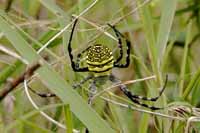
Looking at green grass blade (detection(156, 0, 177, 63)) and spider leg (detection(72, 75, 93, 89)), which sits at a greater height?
green grass blade (detection(156, 0, 177, 63))

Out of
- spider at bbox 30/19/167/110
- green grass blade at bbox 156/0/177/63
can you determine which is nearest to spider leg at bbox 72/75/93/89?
spider at bbox 30/19/167/110

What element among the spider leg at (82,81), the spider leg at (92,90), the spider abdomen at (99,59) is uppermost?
the spider abdomen at (99,59)

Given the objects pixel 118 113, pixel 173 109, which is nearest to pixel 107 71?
pixel 118 113

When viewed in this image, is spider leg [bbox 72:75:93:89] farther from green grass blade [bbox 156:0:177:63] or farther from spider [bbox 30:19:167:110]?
green grass blade [bbox 156:0:177:63]

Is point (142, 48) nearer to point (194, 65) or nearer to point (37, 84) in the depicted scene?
point (194, 65)

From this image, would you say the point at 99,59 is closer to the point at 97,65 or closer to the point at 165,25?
the point at 97,65

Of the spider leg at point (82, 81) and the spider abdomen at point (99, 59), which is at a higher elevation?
the spider abdomen at point (99, 59)

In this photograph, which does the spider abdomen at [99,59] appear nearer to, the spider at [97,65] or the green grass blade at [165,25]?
the spider at [97,65]

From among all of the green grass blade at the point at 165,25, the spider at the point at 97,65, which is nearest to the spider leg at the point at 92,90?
the spider at the point at 97,65

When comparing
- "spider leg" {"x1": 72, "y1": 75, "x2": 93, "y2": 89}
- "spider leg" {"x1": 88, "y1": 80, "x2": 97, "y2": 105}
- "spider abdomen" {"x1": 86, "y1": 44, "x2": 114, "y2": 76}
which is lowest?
"spider leg" {"x1": 88, "y1": 80, "x2": 97, "y2": 105}
